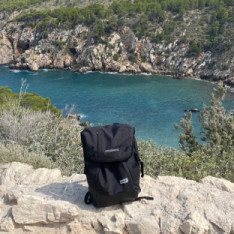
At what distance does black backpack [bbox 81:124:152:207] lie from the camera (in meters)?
2.75

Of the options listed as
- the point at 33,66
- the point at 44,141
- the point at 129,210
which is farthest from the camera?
the point at 33,66

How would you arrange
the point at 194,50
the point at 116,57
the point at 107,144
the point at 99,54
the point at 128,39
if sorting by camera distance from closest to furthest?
the point at 107,144 → the point at 194,50 → the point at 116,57 → the point at 99,54 → the point at 128,39

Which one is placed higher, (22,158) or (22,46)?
(22,158)

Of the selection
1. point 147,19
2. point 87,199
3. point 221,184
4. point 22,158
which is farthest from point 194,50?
point 87,199

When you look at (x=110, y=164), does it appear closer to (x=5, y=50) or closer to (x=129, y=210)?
(x=129, y=210)

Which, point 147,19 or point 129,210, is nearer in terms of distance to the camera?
point 129,210

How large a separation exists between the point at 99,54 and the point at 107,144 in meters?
44.7

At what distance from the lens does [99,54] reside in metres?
45.8

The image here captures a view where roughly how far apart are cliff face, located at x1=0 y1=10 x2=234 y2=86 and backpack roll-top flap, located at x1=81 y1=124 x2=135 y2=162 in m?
39.6

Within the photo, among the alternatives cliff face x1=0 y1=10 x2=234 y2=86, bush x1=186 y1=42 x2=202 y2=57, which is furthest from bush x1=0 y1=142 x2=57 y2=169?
bush x1=186 y1=42 x2=202 y2=57

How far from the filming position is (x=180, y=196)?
3074mm

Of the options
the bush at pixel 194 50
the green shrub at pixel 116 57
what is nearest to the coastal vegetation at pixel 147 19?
the bush at pixel 194 50

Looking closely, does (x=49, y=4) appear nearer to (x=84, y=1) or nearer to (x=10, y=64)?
(x=84, y=1)

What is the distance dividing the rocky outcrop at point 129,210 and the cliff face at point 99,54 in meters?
39.2
